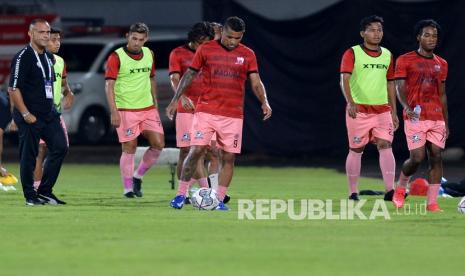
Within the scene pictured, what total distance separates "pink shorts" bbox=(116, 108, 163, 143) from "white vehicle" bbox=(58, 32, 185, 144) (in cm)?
1399

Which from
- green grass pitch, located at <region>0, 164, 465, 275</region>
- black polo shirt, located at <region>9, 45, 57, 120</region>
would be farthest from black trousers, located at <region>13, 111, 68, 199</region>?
green grass pitch, located at <region>0, 164, 465, 275</region>

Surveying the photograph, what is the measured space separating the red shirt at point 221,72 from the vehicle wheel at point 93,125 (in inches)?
672

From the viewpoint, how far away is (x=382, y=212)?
16.3m

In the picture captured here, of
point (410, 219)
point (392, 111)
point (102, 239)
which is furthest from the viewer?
point (392, 111)

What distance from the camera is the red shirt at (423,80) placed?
17.0 meters

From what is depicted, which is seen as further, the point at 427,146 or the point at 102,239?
the point at 427,146

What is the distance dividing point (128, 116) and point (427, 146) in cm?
393

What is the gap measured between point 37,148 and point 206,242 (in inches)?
169

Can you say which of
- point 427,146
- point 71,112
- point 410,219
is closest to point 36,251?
point 410,219

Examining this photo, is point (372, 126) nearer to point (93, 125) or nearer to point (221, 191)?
point (221, 191)

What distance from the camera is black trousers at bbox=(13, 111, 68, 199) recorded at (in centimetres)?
1661

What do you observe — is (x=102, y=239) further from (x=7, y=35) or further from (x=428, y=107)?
(x=7, y=35)

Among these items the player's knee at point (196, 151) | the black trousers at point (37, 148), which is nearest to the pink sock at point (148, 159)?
the black trousers at point (37, 148)

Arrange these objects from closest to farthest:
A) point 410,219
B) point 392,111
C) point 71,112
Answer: point 410,219
point 392,111
point 71,112
